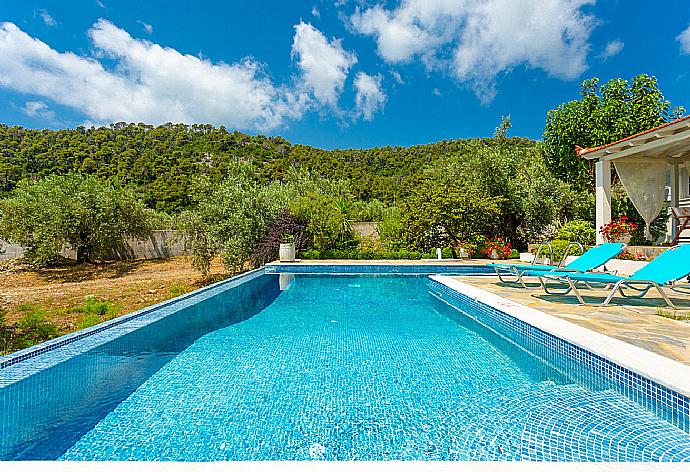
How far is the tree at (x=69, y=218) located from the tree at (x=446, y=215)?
11164 millimetres

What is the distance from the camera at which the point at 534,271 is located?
24.0 feet

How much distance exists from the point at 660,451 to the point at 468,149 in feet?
69.4

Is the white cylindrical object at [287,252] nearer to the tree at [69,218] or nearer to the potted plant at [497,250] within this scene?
the potted plant at [497,250]

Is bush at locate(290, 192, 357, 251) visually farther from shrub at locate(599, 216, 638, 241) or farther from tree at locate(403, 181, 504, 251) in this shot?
shrub at locate(599, 216, 638, 241)

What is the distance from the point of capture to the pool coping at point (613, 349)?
2812mm

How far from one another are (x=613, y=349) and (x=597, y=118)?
14.8m

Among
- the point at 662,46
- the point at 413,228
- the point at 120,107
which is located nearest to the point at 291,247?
the point at 413,228

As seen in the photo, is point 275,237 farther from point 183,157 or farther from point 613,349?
point 183,157

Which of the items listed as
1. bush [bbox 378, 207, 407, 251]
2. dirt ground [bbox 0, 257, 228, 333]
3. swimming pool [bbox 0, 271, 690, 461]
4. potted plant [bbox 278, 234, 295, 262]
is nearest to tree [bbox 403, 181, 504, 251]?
bush [bbox 378, 207, 407, 251]

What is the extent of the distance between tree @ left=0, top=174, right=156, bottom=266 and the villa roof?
632 inches

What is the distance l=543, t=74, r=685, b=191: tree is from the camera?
14992 millimetres

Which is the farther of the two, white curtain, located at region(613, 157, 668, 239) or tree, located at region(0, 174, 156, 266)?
tree, located at region(0, 174, 156, 266)

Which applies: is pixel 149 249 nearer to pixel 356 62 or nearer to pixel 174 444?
pixel 174 444

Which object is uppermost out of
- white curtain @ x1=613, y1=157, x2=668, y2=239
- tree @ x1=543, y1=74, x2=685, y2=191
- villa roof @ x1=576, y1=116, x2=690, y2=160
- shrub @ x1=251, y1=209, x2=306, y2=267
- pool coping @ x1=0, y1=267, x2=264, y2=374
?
tree @ x1=543, y1=74, x2=685, y2=191
